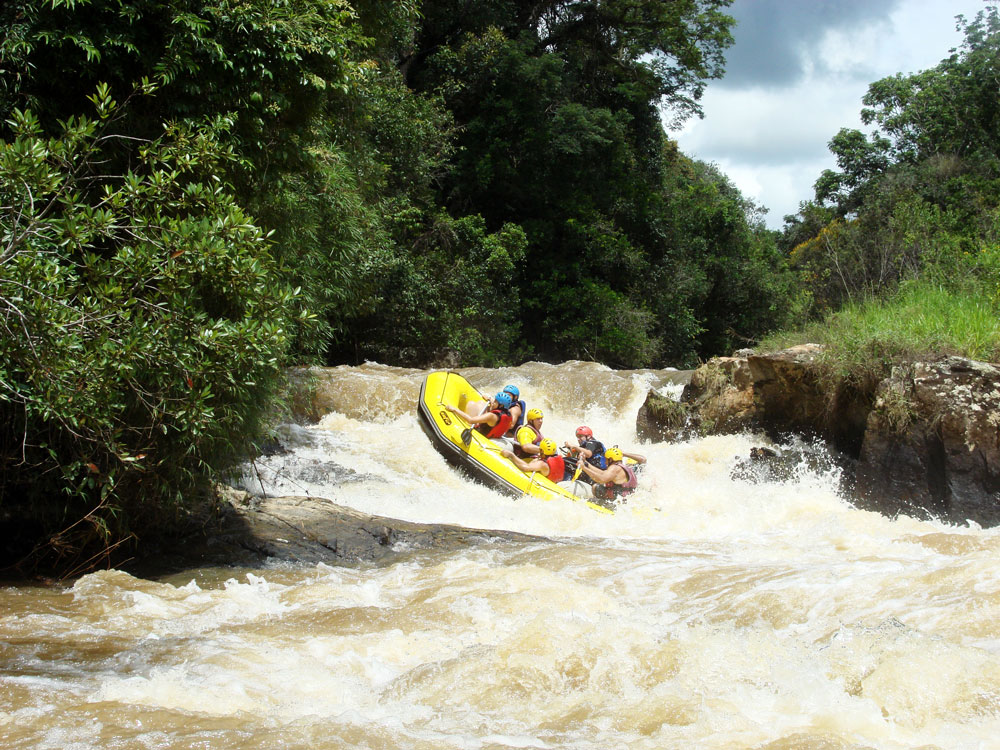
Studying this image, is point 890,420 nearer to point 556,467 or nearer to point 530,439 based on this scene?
point 556,467

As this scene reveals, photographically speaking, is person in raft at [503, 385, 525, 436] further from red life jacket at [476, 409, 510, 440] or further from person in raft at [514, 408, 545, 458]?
person in raft at [514, 408, 545, 458]

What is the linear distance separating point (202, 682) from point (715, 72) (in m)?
20.7

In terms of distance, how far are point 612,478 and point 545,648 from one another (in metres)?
4.40

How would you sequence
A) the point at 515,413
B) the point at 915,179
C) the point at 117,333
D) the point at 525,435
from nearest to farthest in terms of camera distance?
the point at 117,333
the point at 525,435
the point at 515,413
the point at 915,179

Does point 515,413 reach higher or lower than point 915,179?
lower

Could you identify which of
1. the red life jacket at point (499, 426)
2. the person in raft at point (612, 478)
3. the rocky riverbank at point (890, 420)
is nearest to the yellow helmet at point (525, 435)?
the red life jacket at point (499, 426)

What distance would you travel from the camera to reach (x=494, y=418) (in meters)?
9.10

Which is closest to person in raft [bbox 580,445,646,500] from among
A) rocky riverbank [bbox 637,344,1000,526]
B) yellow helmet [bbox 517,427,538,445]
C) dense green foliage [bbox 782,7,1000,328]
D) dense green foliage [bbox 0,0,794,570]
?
yellow helmet [bbox 517,427,538,445]

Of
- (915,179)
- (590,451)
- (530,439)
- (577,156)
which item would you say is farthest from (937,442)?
(915,179)

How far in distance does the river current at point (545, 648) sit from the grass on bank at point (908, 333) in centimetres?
165

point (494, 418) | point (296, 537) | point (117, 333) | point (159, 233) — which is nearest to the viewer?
point (117, 333)

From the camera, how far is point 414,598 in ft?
14.8

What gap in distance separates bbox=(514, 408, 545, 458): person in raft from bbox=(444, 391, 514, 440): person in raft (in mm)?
343

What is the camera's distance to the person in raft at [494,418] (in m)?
9.09
